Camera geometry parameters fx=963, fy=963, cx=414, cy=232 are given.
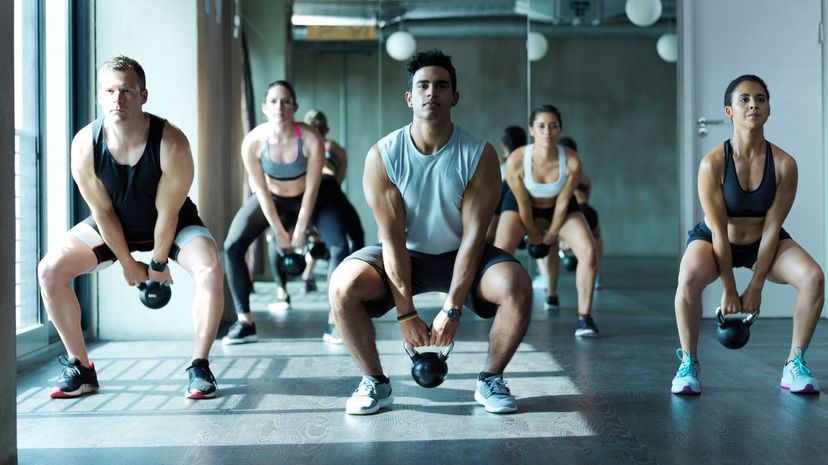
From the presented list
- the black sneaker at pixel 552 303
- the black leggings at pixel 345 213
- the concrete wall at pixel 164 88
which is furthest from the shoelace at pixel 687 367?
the black sneaker at pixel 552 303

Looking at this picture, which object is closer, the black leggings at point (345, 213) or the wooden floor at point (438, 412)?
the wooden floor at point (438, 412)

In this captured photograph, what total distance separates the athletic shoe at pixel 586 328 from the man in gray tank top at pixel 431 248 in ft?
6.10

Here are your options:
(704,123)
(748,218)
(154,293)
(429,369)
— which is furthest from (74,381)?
(704,123)

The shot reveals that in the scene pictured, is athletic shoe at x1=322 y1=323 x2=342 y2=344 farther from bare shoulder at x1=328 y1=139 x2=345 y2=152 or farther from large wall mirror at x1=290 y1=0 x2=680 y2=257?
large wall mirror at x1=290 y1=0 x2=680 y2=257

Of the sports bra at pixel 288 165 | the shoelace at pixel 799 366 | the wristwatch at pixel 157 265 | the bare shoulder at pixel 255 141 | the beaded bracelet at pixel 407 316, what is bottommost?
the shoelace at pixel 799 366

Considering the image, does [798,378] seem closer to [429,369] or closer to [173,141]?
[429,369]

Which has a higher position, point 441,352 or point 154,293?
point 154,293

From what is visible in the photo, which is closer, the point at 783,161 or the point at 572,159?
the point at 783,161

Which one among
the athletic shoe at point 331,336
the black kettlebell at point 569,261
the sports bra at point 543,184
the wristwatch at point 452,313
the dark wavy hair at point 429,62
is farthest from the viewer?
the black kettlebell at point 569,261

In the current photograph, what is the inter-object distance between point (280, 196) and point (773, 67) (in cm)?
305

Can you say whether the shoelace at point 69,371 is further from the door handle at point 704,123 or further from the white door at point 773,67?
the door handle at point 704,123

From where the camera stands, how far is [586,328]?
5.09 meters

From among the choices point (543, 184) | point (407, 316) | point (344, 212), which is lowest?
point (407, 316)

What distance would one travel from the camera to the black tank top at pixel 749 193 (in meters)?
3.57
